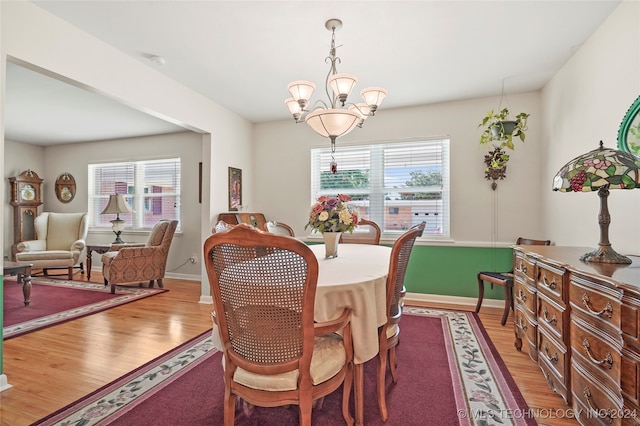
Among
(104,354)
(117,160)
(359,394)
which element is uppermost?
(117,160)

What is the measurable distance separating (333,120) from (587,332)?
1832mm

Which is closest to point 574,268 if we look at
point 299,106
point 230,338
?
point 230,338

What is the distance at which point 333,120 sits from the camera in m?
2.18

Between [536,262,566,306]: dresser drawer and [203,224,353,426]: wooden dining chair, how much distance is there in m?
1.33

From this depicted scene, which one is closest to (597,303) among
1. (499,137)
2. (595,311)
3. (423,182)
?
(595,311)

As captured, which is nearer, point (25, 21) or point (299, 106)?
point (25, 21)

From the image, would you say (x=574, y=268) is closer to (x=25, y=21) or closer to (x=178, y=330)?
(x=178, y=330)

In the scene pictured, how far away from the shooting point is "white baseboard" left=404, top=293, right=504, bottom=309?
3666mm

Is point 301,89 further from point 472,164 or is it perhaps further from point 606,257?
point 472,164

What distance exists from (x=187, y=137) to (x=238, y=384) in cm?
477

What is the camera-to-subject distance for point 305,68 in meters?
2.96

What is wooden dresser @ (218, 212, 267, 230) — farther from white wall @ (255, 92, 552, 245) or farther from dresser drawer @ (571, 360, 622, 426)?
dresser drawer @ (571, 360, 622, 426)

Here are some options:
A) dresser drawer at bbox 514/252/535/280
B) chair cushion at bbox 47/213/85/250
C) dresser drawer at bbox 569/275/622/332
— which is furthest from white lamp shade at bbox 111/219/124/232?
dresser drawer at bbox 569/275/622/332

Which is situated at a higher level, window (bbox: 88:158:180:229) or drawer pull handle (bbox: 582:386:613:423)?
window (bbox: 88:158:180:229)
